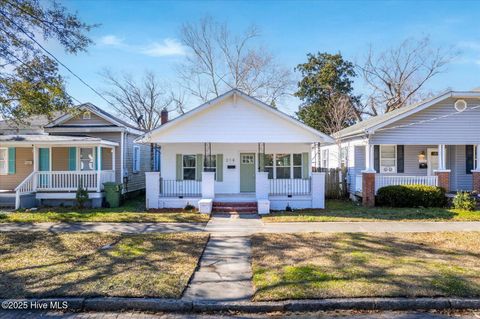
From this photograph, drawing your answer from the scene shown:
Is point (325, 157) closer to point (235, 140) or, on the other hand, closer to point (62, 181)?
point (235, 140)

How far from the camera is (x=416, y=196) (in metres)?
15.9

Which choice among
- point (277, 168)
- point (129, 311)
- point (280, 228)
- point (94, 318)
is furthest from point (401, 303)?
point (277, 168)

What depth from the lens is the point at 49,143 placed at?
16969 mm

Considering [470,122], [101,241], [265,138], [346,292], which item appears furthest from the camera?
[470,122]

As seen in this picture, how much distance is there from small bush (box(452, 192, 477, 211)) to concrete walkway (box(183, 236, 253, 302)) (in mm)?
10247

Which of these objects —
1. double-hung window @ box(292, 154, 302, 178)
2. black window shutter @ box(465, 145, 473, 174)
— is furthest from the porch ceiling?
black window shutter @ box(465, 145, 473, 174)

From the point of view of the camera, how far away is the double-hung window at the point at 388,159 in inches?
742

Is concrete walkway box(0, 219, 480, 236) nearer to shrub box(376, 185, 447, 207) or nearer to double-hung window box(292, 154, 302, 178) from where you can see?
shrub box(376, 185, 447, 207)

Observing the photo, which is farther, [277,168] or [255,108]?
[277,168]

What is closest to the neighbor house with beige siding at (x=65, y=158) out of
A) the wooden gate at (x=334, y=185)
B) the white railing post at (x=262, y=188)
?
the white railing post at (x=262, y=188)

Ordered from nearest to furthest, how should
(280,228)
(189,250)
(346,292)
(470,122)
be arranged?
(346,292), (189,250), (280,228), (470,122)

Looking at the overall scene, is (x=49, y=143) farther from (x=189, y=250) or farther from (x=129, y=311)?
(x=129, y=311)

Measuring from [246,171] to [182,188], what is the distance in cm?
324

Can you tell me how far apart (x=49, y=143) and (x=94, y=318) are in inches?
547
